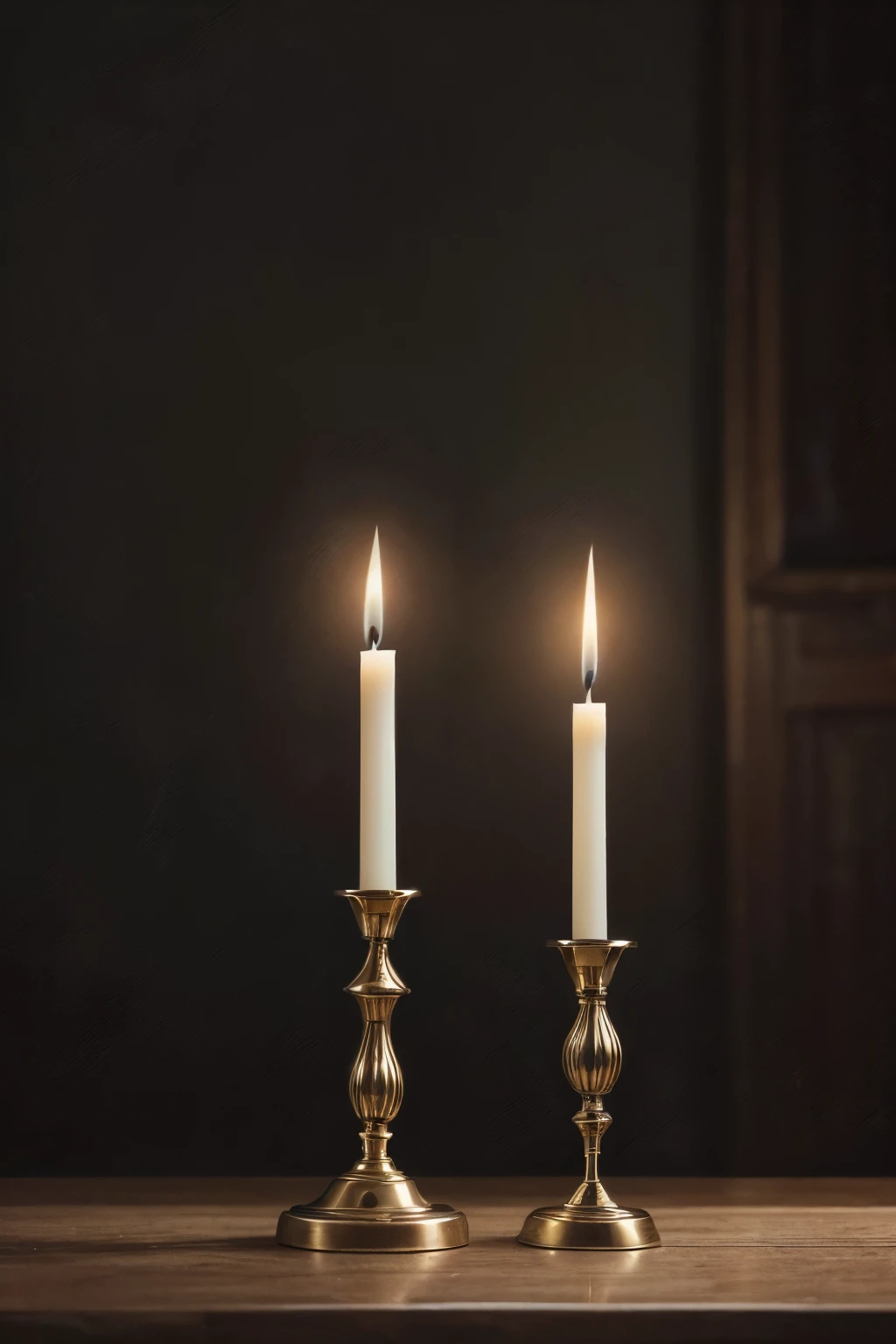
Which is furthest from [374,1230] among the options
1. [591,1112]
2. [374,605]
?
[374,605]

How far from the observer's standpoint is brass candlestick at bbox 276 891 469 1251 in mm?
661

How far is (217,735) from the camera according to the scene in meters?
0.91

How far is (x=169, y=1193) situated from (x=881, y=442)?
61 centimetres

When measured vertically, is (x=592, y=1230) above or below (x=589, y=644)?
below

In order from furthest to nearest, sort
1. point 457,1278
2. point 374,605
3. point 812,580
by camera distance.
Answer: point 812,580 → point 374,605 → point 457,1278

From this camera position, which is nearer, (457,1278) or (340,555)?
(457,1278)

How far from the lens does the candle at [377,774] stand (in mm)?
687

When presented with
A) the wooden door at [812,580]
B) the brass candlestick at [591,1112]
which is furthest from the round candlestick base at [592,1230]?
the wooden door at [812,580]

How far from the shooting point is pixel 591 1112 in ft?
2.29

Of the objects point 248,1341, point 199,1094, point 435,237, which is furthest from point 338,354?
Result: point 248,1341

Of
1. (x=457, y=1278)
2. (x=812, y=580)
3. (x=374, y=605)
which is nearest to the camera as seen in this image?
(x=457, y=1278)

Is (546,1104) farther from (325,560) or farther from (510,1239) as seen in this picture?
(325,560)

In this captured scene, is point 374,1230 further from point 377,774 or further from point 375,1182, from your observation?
point 377,774

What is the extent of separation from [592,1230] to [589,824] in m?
0.18
